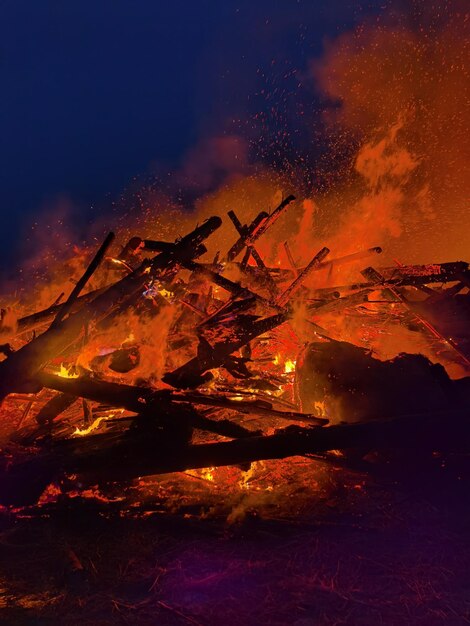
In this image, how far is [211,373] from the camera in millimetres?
5246

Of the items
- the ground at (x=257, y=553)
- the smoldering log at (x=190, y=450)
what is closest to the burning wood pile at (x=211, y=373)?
the smoldering log at (x=190, y=450)

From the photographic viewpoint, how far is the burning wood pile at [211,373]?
4043mm

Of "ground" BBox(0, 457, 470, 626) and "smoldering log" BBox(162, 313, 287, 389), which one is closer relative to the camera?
"ground" BBox(0, 457, 470, 626)

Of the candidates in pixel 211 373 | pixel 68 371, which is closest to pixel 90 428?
pixel 68 371

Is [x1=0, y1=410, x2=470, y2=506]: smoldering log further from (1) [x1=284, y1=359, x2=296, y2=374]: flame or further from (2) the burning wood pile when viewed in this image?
(1) [x1=284, y1=359, x2=296, y2=374]: flame

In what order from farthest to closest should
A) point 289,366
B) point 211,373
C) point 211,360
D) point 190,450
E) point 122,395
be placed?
point 289,366 → point 211,373 → point 211,360 → point 122,395 → point 190,450

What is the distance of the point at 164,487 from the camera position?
174 inches

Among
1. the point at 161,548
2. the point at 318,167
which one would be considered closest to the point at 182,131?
the point at 318,167

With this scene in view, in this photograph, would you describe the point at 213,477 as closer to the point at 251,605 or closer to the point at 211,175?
the point at 251,605

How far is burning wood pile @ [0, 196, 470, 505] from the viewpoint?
4043 mm

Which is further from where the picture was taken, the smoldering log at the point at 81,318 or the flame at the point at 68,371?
the flame at the point at 68,371

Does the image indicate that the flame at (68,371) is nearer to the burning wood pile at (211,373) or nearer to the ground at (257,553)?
the burning wood pile at (211,373)

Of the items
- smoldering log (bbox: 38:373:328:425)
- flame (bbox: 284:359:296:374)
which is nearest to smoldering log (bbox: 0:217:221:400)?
smoldering log (bbox: 38:373:328:425)

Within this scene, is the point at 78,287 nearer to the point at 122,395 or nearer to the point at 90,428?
the point at 122,395
